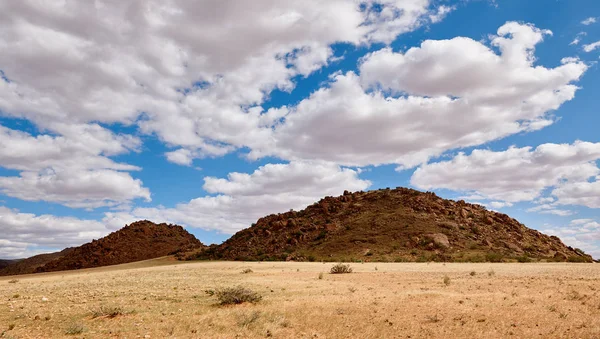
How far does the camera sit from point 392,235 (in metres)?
51.7

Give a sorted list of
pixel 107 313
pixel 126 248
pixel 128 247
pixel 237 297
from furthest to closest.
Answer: pixel 128 247
pixel 126 248
pixel 237 297
pixel 107 313

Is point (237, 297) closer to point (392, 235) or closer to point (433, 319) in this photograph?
point (433, 319)

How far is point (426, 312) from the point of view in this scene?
1245 centimetres

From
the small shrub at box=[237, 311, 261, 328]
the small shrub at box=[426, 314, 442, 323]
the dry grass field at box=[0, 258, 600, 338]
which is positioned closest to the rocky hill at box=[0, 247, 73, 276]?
the dry grass field at box=[0, 258, 600, 338]

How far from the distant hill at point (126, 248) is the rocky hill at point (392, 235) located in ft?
45.7

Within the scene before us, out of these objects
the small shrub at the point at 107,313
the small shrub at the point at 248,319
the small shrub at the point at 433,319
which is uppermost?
the small shrub at the point at 107,313

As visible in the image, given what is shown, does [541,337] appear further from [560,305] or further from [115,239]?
[115,239]

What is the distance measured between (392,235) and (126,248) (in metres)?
49.6

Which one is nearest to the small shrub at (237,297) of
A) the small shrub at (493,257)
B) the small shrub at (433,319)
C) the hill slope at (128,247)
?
the small shrub at (433,319)

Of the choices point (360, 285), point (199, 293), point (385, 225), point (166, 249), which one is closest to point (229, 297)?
point (199, 293)

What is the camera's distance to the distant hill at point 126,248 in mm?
71125

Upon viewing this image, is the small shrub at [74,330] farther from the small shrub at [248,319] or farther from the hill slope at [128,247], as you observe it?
the hill slope at [128,247]

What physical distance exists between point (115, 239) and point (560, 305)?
7907 cm

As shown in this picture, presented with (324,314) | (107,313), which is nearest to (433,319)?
(324,314)
